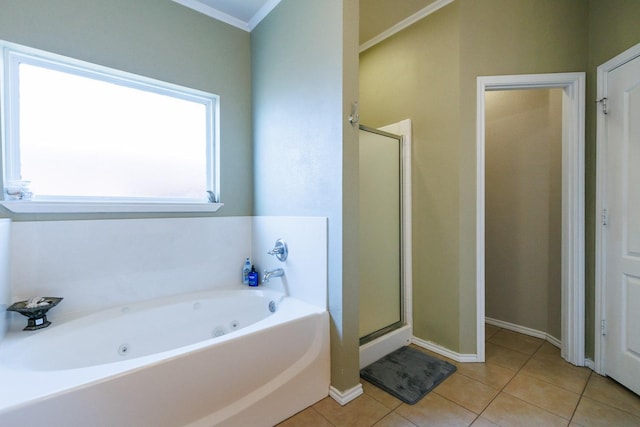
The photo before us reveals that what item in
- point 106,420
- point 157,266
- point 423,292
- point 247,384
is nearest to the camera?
point 106,420

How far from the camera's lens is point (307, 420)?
1.49m

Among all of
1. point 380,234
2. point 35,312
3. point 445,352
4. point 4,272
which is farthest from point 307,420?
point 4,272

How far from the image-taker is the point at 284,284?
2045 millimetres

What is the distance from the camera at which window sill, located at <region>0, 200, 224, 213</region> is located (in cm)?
154

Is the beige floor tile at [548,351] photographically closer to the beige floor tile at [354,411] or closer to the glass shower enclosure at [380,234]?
the glass shower enclosure at [380,234]

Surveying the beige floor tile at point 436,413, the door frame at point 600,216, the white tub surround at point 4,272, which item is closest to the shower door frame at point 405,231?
the beige floor tile at point 436,413

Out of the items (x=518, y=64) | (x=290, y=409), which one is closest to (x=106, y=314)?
(x=290, y=409)

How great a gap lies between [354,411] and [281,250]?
3.52ft

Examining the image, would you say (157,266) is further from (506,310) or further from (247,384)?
(506,310)

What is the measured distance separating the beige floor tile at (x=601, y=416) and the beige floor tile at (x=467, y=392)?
390 mm

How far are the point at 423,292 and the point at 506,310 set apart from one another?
3.37 feet

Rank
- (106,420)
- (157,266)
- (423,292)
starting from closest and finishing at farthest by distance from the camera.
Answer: (106,420), (157,266), (423,292)

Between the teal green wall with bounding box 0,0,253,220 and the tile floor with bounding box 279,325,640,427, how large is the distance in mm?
1663

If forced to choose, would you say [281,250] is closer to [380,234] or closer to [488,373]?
[380,234]
